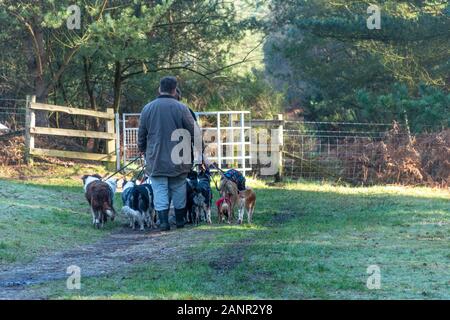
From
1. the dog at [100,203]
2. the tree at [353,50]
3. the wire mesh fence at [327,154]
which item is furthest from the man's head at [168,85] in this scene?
the tree at [353,50]

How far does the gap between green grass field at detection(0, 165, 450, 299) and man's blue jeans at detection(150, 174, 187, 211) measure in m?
0.60

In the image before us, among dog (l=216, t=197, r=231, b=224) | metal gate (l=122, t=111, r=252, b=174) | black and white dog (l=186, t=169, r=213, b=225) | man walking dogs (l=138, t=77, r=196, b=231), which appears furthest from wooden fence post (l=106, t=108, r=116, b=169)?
man walking dogs (l=138, t=77, r=196, b=231)

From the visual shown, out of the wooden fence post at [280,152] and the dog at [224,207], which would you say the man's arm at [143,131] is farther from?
the wooden fence post at [280,152]

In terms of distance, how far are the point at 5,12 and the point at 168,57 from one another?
699 centimetres

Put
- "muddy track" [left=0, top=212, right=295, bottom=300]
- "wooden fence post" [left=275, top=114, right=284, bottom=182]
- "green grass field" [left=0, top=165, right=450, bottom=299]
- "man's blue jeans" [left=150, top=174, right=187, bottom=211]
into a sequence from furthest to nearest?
"wooden fence post" [left=275, top=114, right=284, bottom=182] < "man's blue jeans" [left=150, top=174, right=187, bottom=211] < "muddy track" [left=0, top=212, right=295, bottom=300] < "green grass field" [left=0, top=165, right=450, bottom=299]

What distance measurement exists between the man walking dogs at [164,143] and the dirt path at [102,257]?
615 mm

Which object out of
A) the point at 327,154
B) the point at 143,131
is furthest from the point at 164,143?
the point at 327,154

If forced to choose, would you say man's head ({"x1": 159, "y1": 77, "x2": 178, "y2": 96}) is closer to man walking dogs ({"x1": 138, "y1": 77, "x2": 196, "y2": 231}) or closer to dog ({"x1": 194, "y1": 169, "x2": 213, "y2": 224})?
man walking dogs ({"x1": 138, "y1": 77, "x2": 196, "y2": 231})

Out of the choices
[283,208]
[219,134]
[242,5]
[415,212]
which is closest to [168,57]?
[242,5]

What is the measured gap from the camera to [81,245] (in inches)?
512

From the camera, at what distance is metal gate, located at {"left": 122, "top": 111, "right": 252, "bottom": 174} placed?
79.8 feet

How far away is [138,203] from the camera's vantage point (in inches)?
583

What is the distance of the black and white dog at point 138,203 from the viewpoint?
14781 millimetres

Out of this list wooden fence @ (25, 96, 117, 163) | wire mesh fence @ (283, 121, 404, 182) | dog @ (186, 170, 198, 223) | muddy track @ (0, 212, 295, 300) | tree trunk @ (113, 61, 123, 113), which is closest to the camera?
muddy track @ (0, 212, 295, 300)
